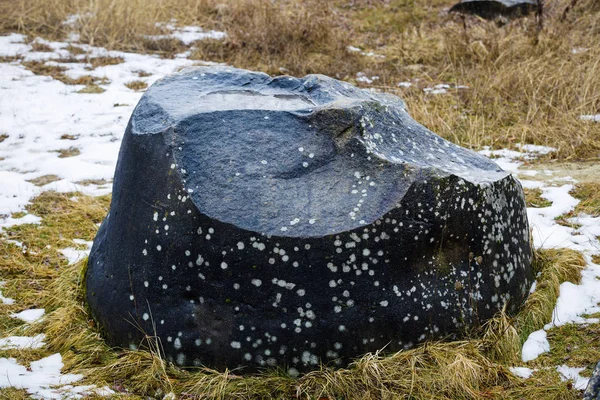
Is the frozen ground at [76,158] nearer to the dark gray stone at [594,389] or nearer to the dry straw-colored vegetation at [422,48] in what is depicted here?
the dry straw-colored vegetation at [422,48]

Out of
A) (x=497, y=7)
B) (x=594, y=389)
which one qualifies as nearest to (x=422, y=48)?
(x=497, y=7)

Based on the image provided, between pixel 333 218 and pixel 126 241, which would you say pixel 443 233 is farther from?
pixel 126 241

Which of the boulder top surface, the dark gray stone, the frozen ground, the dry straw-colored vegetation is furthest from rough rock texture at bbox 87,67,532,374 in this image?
the dry straw-colored vegetation

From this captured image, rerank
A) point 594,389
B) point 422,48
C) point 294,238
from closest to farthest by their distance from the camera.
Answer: point 594,389, point 294,238, point 422,48

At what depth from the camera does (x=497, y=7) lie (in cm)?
1055

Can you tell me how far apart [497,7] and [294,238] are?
9174mm

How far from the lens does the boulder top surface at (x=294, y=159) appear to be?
3021 millimetres

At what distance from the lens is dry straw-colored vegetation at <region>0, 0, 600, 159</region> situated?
6.77 metres

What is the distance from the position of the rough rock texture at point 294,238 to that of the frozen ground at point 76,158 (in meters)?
0.46

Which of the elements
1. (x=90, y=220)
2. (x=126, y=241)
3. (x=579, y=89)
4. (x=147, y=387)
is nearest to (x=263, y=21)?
(x=579, y=89)

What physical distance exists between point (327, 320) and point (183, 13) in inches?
363

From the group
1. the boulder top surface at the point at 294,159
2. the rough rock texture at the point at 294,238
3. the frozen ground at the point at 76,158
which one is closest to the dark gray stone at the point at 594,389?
the frozen ground at the point at 76,158

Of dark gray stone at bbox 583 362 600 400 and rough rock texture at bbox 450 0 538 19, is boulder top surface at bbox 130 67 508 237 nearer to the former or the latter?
dark gray stone at bbox 583 362 600 400

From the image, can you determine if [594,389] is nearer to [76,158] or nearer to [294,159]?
[294,159]
